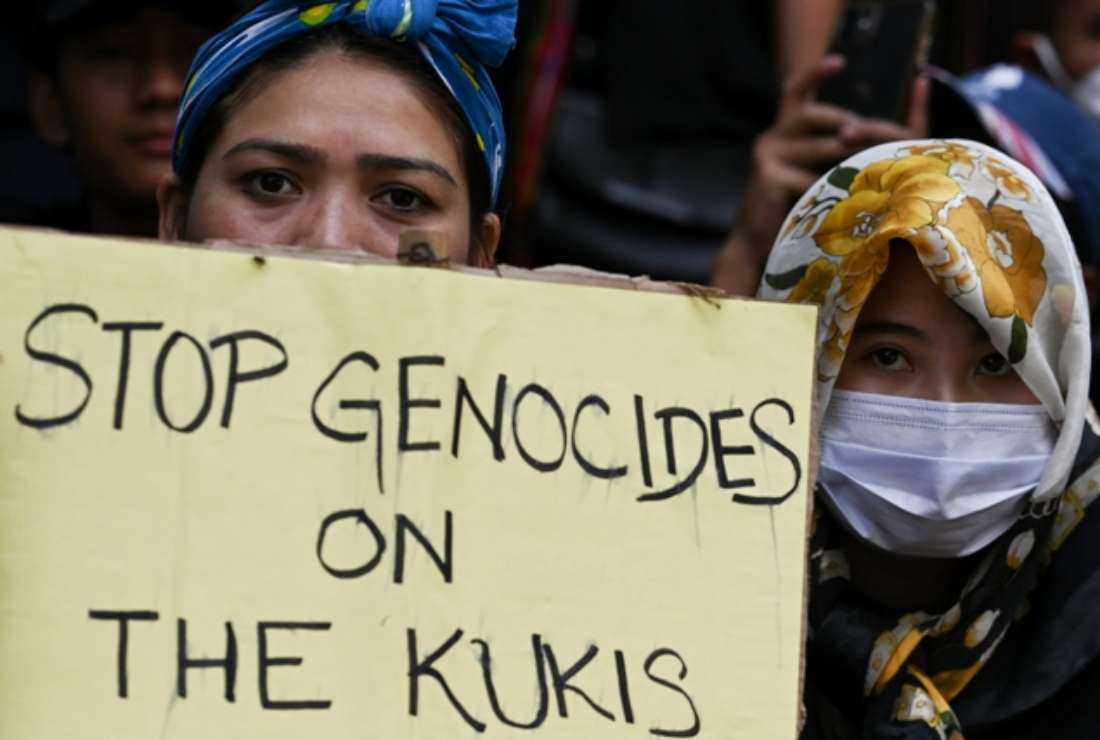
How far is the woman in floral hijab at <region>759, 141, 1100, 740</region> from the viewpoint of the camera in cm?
260

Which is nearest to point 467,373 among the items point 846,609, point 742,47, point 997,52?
point 846,609

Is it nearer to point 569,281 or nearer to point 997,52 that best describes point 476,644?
point 569,281

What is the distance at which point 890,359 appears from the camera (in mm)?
2664

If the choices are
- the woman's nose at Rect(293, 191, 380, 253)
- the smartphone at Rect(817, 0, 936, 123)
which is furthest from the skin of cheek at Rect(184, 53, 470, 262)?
the smartphone at Rect(817, 0, 936, 123)

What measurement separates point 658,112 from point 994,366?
209cm

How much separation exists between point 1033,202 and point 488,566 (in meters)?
1.09

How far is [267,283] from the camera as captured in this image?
1987 mm

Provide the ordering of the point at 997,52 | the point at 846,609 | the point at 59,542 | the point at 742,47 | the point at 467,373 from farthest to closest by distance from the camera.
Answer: the point at 997,52, the point at 742,47, the point at 846,609, the point at 467,373, the point at 59,542

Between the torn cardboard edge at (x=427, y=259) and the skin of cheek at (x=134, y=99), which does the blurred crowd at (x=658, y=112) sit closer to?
the skin of cheek at (x=134, y=99)

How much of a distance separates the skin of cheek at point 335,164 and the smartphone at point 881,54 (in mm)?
1329

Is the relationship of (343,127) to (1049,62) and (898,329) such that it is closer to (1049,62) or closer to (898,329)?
(898,329)

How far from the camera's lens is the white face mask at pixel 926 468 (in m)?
2.60

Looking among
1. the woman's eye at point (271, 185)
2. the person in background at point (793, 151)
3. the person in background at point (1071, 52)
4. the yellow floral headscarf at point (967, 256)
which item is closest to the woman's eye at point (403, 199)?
the woman's eye at point (271, 185)

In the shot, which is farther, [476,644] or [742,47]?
[742,47]
